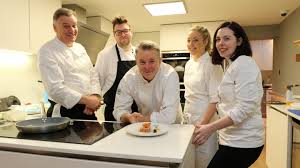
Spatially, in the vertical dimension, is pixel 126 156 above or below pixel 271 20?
below

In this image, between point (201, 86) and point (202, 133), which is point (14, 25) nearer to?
point (201, 86)

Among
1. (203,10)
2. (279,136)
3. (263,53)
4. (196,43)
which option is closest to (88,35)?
(203,10)

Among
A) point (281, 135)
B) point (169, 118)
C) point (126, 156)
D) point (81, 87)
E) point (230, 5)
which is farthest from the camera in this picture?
point (230, 5)

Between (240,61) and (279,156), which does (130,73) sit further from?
(279,156)

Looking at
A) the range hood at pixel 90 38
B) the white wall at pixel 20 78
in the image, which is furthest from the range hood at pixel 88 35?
the white wall at pixel 20 78

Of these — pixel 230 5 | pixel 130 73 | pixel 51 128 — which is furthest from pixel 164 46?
pixel 51 128

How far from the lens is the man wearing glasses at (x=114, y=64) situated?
1769 millimetres

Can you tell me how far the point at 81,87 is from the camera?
5.30 ft

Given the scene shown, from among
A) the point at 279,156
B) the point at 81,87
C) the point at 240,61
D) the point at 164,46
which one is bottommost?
the point at 279,156

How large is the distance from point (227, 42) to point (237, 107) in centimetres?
34

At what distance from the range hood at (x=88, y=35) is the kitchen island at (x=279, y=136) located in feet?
7.64

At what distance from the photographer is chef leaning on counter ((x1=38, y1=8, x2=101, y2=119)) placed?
4.83 feet

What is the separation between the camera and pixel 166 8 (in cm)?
324

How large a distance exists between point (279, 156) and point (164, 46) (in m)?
2.68
